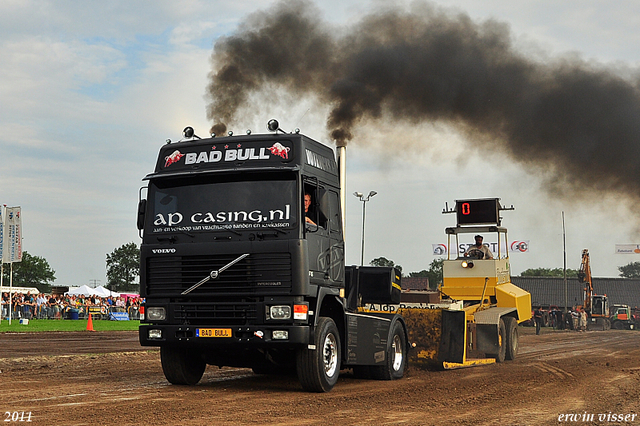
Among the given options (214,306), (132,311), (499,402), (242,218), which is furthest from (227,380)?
(132,311)

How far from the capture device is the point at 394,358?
12883 mm

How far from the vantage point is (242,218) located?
393 inches

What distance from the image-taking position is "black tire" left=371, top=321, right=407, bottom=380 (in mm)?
12484

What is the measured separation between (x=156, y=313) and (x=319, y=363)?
7.83 ft

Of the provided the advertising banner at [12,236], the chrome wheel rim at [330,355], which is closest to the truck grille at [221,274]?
the chrome wheel rim at [330,355]

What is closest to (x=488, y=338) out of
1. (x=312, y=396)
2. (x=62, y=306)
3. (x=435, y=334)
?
(x=435, y=334)

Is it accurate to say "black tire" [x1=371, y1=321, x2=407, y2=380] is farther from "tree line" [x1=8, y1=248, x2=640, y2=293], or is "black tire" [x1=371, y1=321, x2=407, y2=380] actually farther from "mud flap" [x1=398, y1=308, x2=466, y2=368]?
"tree line" [x1=8, y1=248, x2=640, y2=293]

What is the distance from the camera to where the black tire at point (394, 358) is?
1248 centimetres

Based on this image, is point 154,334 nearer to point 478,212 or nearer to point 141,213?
point 141,213

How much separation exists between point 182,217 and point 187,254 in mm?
573

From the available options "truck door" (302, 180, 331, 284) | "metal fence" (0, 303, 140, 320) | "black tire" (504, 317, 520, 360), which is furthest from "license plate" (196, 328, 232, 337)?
"metal fence" (0, 303, 140, 320)

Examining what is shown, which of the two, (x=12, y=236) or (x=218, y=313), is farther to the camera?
(x=12, y=236)

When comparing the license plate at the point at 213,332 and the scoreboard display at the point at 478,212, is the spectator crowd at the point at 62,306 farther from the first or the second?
the license plate at the point at 213,332

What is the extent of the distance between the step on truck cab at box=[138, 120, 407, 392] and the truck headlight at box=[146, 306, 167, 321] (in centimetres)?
2
